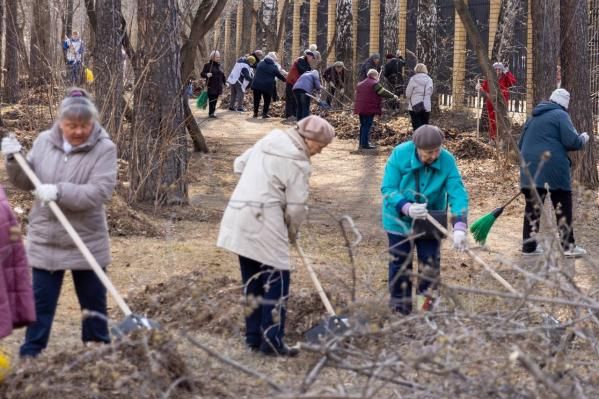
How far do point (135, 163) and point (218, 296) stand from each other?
4.35m

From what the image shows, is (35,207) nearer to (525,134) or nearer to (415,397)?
(415,397)

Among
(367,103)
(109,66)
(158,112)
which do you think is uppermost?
(109,66)

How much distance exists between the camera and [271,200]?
595 cm

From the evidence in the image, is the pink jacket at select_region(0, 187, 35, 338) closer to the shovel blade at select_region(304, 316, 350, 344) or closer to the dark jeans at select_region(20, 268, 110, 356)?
the dark jeans at select_region(20, 268, 110, 356)

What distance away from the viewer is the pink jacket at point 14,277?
505 centimetres

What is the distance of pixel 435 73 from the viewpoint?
23.1 m

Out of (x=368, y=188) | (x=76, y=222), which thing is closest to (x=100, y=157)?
(x=76, y=222)

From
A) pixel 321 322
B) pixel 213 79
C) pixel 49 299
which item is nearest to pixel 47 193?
pixel 49 299

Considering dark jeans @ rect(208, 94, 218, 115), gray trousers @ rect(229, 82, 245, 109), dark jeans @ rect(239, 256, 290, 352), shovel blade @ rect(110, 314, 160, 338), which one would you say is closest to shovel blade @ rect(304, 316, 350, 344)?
dark jeans @ rect(239, 256, 290, 352)

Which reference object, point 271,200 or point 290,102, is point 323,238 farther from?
point 290,102

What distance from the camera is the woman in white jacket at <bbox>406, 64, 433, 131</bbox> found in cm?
1783

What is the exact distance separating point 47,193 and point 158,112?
6.37m

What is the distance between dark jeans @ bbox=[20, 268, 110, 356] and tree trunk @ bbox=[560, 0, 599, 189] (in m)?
9.17

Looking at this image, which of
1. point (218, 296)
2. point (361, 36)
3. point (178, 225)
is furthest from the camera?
point (361, 36)
